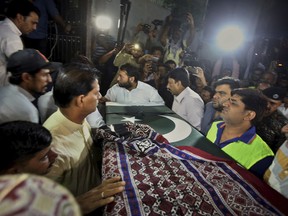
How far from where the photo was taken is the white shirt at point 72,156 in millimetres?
1697

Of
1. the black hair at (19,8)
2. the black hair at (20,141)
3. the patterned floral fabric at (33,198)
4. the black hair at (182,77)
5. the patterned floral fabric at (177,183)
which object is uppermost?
the black hair at (19,8)

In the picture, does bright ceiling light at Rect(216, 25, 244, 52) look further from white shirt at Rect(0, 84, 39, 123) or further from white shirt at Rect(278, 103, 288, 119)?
white shirt at Rect(0, 84, 39, 123)

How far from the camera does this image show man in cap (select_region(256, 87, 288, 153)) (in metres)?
2.99

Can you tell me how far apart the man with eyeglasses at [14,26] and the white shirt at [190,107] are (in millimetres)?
2577

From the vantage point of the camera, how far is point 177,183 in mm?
1465

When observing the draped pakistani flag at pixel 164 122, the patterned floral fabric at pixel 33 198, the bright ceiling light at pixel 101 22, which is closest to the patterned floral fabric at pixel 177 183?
the draped pakistani flag at pixel 164 122

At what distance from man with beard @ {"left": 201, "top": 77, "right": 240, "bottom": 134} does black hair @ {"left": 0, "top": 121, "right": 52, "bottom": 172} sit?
2681mm

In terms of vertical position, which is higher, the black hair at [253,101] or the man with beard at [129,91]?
the black hair at [253,101]

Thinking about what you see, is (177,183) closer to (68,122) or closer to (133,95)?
(68,122)

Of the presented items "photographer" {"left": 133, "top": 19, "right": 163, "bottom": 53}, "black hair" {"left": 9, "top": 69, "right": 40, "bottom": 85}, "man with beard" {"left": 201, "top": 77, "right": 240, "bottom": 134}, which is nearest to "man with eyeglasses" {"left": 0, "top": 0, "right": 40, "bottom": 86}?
"black hair" {"left": 9, "top": 69, "right": 40, "bottom": 85}

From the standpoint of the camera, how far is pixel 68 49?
5551mm

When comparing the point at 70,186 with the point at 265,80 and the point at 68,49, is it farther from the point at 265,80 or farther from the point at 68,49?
the point at 265,80

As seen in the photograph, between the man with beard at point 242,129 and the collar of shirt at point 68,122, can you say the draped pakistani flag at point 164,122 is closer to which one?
the man with beard at point 242,129

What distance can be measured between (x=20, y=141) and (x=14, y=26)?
2.23m
